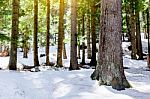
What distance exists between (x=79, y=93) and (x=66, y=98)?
51 centimetres

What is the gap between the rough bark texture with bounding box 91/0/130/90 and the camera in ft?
33.3

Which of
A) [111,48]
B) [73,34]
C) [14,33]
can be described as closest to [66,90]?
[111,48]

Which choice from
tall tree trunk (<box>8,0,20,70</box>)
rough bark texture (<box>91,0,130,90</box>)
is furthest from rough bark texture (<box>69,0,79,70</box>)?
rough bark texture (<box>91,0,130,90</box>)

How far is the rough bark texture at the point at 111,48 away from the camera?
10156mm

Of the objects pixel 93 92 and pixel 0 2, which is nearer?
pixel 93 92

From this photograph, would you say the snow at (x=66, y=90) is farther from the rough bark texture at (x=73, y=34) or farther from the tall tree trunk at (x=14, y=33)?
the rough bark texture at (x=73, y=34)

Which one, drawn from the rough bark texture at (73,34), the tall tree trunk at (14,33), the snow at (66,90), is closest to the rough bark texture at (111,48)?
the snow at (66,90)

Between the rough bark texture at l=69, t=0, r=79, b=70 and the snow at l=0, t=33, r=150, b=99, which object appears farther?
the rough bark texture at l=69, t=0, r=79, b=70

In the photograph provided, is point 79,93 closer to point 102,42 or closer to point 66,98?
point 66,98

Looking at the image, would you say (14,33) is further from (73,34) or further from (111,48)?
(111,48)

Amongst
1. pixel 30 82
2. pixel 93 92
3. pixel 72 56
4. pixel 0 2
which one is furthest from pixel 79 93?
pixel 0 2

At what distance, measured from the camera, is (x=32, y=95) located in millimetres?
9859

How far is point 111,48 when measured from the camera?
408 inches

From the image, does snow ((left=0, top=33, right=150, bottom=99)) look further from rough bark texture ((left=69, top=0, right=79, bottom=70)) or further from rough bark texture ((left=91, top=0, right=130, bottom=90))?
rough bark texture ((left=69, top=0, right=79, bottom=70))
